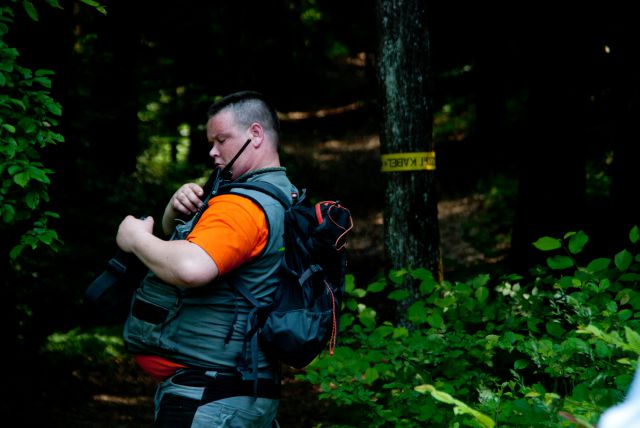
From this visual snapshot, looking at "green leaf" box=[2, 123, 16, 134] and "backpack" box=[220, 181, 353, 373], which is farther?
"green leaf" box=[2, 123, 16, 134]

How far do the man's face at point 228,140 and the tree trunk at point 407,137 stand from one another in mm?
2193

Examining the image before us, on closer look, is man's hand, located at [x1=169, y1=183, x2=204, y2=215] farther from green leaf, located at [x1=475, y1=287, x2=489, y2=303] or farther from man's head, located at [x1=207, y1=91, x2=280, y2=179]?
green leaf, located at [x1=475, y1=287, x2=489, y2=303]

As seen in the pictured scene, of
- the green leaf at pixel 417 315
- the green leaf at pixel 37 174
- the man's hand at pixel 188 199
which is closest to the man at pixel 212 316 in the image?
the man's hand at pixel 188 199

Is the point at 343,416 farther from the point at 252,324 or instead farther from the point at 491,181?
the point at 491,181

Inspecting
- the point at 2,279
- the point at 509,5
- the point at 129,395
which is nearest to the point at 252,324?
the point at 2,279

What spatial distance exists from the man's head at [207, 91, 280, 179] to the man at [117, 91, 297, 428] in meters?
0.28

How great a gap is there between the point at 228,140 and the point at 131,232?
25.8 inches

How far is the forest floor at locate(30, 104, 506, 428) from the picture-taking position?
22.2ft

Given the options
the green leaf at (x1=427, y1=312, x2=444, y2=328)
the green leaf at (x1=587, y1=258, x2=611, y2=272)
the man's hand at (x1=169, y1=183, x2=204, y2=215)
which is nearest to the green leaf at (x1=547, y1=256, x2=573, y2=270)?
the green leaf at (x1=587, y1=258, x2=611, y2=272)

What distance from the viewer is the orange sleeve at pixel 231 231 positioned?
2588 mm

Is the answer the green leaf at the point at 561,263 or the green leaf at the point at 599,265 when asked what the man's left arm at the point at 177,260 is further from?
the green leaf at the point at 599,265

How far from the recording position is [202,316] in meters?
2.77

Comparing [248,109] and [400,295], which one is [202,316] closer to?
[248,109]

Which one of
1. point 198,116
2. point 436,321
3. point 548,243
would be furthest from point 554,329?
point 198,116
